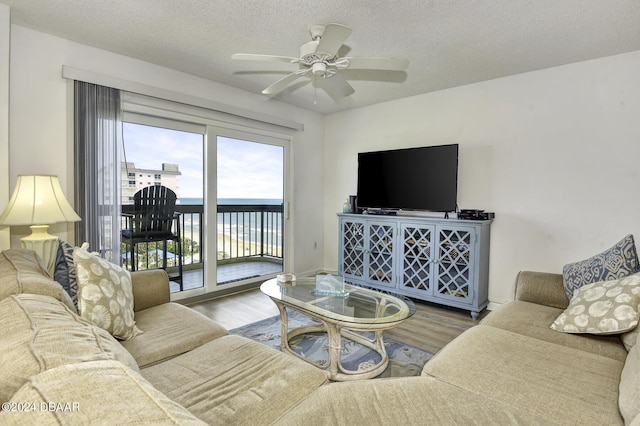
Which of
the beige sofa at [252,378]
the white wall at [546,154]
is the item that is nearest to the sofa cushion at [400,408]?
the beige sofa at [252,378]

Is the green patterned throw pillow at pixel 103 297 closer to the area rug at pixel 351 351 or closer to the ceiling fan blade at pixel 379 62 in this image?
the area rug at pixel 351 351

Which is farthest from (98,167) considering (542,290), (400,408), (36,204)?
(542,290)

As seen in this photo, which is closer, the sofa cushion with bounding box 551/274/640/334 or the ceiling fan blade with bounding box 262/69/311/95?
the sofa cushion with bounding box 551/274/640/334

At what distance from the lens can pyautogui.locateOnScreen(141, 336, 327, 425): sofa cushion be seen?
3.62 feet

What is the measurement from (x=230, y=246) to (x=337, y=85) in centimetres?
265

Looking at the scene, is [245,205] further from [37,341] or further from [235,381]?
[37,341]

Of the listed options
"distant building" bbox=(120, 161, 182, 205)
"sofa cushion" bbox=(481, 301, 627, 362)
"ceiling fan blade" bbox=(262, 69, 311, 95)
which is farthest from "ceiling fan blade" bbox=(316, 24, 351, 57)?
"distant building" bbox=(120, 161, 182, 205)

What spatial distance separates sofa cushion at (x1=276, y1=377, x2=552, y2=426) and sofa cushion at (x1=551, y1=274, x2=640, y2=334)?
2.81ft

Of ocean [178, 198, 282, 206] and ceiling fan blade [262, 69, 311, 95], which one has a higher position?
ceiling fan blade [262, 69, 311, 95]

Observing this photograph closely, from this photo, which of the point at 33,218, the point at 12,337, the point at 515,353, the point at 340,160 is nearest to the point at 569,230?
the point at 515,353

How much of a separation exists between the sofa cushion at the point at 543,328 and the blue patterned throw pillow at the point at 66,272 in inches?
88.9

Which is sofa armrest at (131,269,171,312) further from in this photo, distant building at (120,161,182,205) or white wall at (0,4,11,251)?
distant building at (120,161,182,205)

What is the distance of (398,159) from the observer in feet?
12.4

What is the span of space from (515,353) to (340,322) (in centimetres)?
89
